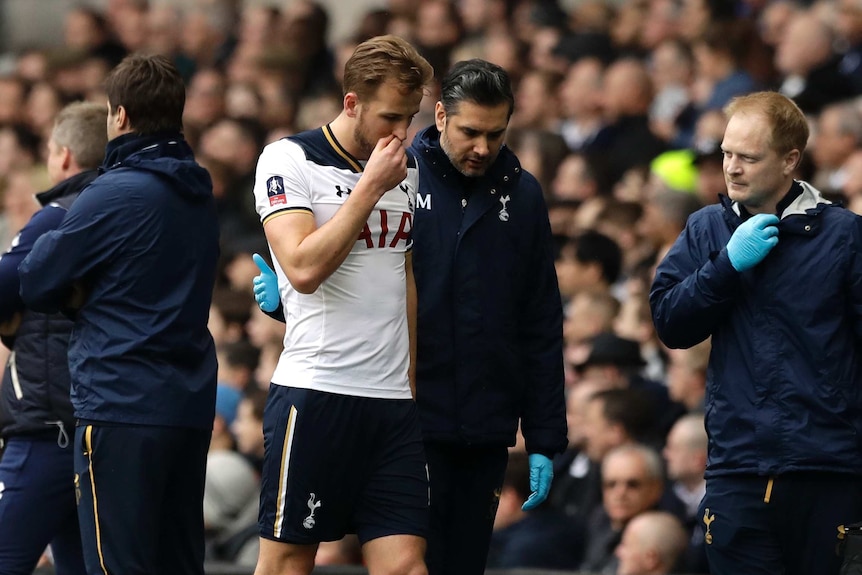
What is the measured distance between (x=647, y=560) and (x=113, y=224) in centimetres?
324

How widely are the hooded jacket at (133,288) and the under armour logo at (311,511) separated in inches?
26.2

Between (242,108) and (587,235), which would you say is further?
(242,108)

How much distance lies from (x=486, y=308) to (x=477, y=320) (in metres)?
0.06

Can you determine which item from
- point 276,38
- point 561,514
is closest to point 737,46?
point 561,514

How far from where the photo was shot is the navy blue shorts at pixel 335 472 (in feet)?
17.0

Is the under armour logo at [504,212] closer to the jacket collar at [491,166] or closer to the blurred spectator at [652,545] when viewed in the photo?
the jacket collar at [491,166]

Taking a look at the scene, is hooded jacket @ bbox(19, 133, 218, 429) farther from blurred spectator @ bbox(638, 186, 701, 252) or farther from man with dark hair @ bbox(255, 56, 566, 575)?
blurred spectator @ bbox(638, 186, 701, 252)

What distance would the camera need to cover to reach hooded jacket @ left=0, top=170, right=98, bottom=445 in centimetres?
602

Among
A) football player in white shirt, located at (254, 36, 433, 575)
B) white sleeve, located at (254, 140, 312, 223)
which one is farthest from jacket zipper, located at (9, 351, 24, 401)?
white sleeve, located at (254, 140, 312, 223)

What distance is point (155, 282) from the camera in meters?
5.66

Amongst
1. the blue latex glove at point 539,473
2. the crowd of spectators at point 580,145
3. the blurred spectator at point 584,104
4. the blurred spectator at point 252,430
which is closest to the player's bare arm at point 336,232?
the blue latex glove at point 539,473

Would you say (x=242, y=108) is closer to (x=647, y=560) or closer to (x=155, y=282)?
(x=647, y=560)

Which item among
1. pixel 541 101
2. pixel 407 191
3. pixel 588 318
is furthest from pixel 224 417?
pixel 407 191

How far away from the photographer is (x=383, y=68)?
5.18 metres
